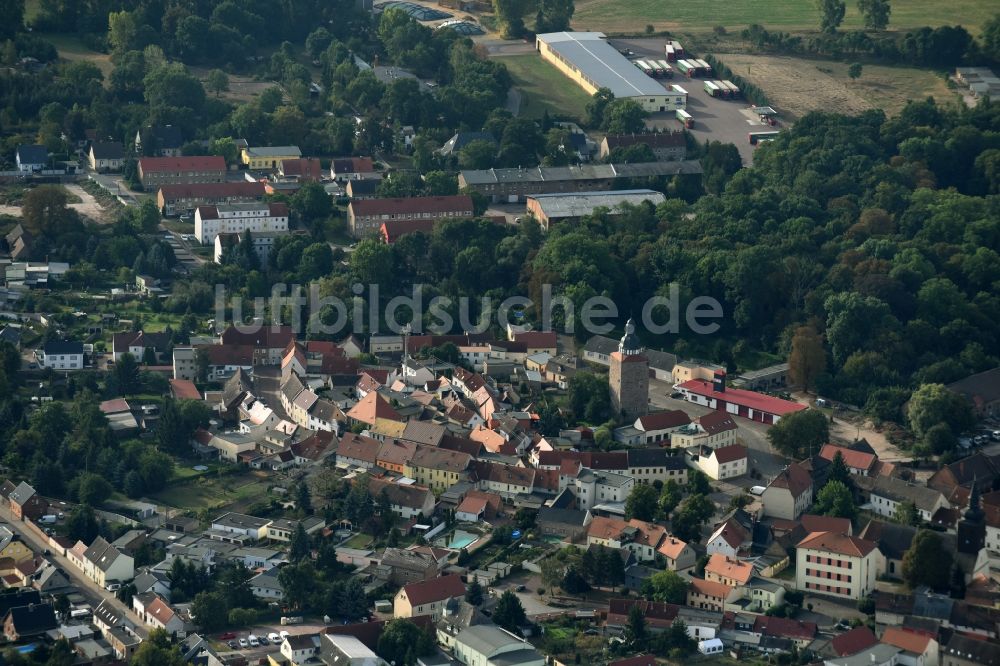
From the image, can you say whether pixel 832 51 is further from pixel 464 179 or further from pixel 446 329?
pixel 446 329

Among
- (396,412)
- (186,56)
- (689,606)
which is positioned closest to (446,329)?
(396,412)

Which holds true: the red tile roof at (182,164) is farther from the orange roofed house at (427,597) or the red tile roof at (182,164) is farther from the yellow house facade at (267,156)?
the orange roofed house at (427,597)

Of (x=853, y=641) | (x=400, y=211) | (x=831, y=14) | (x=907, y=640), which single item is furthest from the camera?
(x=831, y=14)

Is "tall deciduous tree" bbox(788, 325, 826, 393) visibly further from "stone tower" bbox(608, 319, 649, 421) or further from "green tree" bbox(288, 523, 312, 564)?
"green tree" bbox(288, 523, 312, 564)

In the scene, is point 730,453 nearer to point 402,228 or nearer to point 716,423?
point 716,423

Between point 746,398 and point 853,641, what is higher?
point 746,398

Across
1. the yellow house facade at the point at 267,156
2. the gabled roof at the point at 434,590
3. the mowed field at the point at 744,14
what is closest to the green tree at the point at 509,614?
the gabled roof at the point at 434,590

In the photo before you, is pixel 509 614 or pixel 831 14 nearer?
pixel 509 614

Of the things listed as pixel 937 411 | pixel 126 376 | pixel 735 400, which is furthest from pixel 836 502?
pixel 126 376
